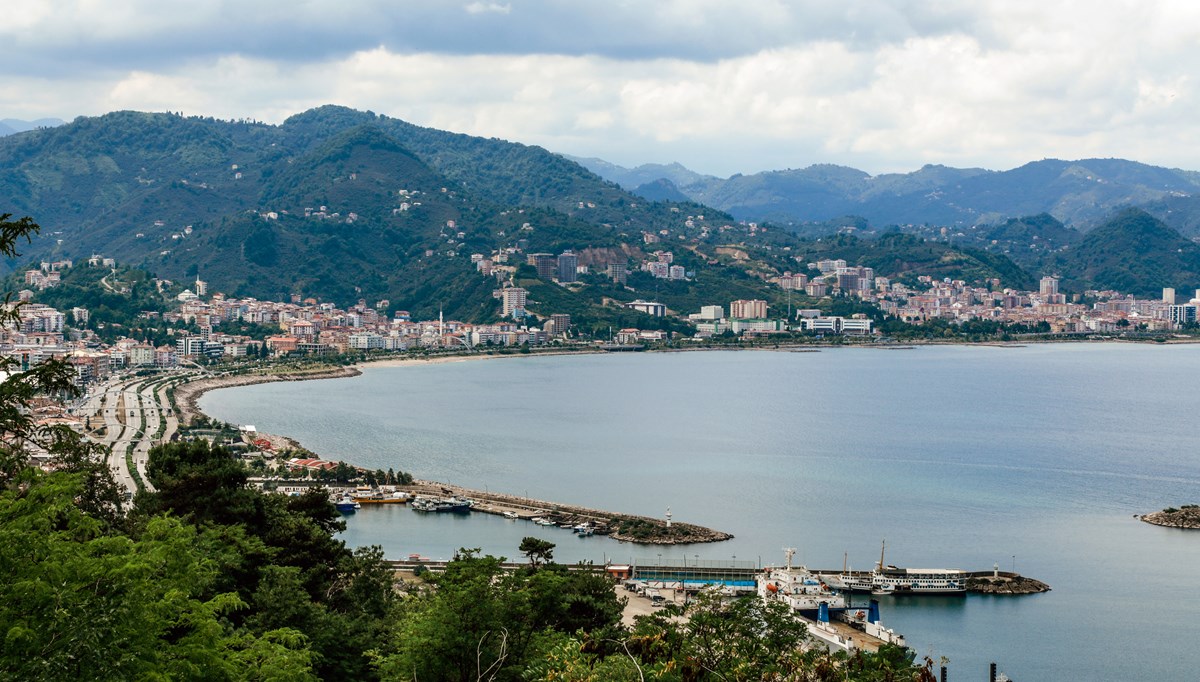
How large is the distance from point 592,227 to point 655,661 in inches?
3042

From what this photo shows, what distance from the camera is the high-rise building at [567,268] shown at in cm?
7262

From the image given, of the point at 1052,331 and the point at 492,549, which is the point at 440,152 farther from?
the point at 492,549

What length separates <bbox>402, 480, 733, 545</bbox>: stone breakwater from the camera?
18.7 meters

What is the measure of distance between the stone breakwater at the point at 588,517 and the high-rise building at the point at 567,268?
4937 cm

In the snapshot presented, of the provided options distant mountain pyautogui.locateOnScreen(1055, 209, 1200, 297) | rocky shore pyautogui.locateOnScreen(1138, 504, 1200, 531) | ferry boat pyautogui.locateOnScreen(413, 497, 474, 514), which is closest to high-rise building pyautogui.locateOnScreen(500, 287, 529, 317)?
ferry boat pyautogui.locateOnScreen(413, 497, 474, 514)

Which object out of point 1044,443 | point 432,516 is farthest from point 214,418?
point 1044,443

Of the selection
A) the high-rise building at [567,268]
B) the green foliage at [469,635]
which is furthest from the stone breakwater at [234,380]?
the green foliage at [469,635]

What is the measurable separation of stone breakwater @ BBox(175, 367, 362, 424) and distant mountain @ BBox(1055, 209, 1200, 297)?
64.4m

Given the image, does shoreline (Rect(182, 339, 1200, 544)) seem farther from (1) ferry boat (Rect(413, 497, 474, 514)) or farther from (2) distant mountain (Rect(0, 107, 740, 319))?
(2) distant mountain (Rect(0, 107, 740, 319))

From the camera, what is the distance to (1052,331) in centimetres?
7275

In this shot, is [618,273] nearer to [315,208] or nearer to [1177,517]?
[315,208]

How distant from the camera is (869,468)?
84.1ft

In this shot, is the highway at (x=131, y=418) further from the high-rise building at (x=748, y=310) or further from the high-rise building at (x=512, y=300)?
the high-rise building at (x=748, y=310)

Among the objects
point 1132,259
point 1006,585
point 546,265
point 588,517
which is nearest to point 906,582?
point 1006,585
